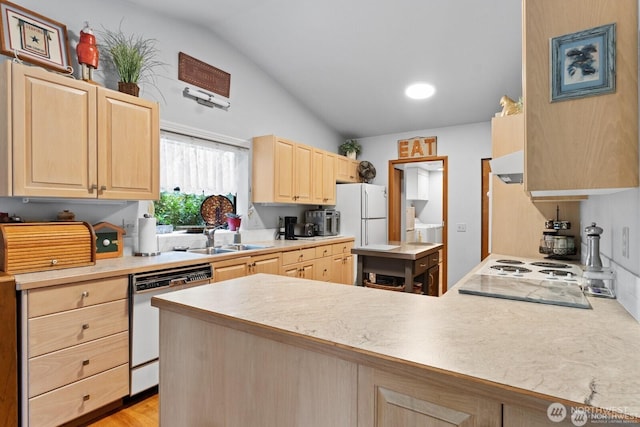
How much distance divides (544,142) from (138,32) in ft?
10.3

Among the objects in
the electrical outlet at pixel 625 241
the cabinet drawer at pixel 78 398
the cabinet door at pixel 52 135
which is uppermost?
the cabinet door at pixel 52 135

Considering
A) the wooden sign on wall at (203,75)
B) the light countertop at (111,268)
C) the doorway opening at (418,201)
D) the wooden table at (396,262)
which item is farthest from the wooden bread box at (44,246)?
the doorway opening at (418,201)

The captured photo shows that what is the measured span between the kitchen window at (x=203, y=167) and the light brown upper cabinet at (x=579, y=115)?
2.90m

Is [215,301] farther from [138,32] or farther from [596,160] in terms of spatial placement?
[138,32]

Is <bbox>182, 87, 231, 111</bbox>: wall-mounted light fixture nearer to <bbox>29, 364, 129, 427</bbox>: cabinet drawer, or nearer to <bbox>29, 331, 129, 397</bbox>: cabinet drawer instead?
<bbox>29, 331, 129, 397</bbox>: cabinet drawer

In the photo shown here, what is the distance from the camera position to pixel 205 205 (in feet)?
11.8

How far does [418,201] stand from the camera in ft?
25.1

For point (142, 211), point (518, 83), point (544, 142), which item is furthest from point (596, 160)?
point (518, 83)

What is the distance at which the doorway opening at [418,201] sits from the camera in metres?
4.94

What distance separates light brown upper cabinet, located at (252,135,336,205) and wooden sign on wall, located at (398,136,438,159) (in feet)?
4.57

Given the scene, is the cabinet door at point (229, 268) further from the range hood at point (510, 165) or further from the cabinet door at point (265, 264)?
the range hood at point (510, 165)

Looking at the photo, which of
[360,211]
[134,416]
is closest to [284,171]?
[360,211]

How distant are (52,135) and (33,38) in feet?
2.34

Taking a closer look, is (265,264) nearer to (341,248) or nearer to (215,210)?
(215,210)
